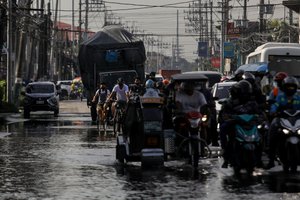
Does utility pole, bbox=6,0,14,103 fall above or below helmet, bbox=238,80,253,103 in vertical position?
above

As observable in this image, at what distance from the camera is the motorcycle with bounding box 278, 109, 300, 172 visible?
51.7 feet

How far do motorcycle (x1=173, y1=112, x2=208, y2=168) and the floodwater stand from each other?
0.29 m

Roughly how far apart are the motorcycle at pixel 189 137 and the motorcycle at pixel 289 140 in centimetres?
162

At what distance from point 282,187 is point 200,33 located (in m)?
149

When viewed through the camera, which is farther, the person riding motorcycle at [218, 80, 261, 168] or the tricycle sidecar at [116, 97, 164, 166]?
the tricycle sidecar at [116, 97, 164, 166]

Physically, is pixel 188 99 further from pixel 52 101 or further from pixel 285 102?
pixel 52 101

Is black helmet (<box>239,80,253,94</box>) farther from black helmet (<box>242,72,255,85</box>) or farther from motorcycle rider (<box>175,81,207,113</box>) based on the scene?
motorcycle rider (<box>175,81,207,113</box>)

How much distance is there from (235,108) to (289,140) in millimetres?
1121

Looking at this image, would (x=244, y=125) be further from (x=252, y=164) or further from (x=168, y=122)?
(x=168, y=122)

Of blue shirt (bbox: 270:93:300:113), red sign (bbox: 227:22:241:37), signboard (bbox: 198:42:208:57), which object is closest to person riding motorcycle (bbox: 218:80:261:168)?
blue shirt (bbox: 270:93:300:113)

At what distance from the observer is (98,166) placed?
18016mm

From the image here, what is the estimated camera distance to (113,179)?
15.4m

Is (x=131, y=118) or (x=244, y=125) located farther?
(x=131, y=118)

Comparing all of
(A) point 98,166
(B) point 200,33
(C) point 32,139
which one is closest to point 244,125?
(A) point 98,166
